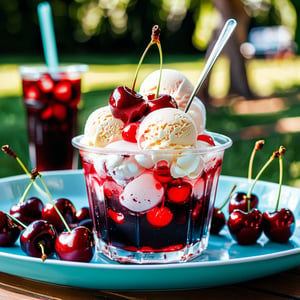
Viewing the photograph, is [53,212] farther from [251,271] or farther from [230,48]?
[230,48]

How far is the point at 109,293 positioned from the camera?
0.72 metres

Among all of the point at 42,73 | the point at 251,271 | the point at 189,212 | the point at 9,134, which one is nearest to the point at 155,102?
the point at 189,212

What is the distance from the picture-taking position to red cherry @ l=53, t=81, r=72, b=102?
1587mm

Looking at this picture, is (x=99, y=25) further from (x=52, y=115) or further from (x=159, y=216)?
(x=159, y=216)

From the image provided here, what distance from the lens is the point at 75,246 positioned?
770 mm

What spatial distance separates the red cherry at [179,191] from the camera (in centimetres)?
80

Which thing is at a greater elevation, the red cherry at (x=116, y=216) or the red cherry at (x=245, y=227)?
the red cherry at (x=116, y=216)

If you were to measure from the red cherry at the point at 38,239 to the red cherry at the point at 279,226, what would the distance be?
0.34 m

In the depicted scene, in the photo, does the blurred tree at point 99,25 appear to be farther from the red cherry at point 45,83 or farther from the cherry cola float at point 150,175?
the cherry cola float at point 150,175

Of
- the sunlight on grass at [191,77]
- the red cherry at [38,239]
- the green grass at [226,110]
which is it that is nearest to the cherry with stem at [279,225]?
the red cherry at [38,239]

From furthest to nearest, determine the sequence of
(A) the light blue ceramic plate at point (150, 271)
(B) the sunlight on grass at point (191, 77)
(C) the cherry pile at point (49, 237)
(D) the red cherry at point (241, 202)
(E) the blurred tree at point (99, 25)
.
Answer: (E) the blurred tree at point (99, 25) < (B) the sunlight on grass at point (191, 77) < (D) the red cherry at point (241, 202) < (C) the cherry pile at point (49, 237) < (A) the light blue ceramic plate at point (150, 271)

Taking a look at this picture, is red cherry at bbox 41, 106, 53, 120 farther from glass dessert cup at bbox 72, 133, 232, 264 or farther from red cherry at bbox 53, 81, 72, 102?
glass dessert cup at bbox 72, 133, 232, 264

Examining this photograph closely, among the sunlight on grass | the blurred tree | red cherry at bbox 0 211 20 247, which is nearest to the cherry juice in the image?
red cherry at bbox 0 211 20 247

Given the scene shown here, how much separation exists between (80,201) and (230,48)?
4724mm
